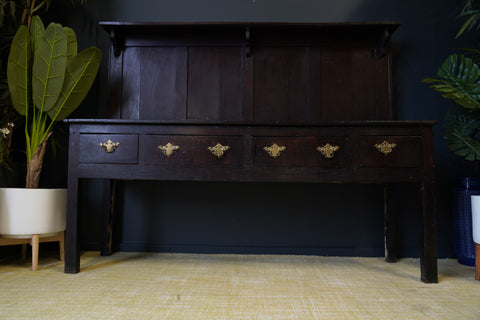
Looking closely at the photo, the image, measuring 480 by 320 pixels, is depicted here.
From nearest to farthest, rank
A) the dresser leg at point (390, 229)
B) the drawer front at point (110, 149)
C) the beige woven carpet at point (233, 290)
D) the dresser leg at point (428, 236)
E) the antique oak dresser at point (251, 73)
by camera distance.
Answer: the beige woven carpet at point (233, 290)
the dresser leg at point (428, 236)
the drawer front at point (110, 149)
the dresser leg at point (390, 229)
the antique oak dresser at point (251, 73)

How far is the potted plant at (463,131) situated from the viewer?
1960 mm

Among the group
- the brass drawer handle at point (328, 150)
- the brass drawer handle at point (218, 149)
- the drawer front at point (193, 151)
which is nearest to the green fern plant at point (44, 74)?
the drawer front at point (193, 151)

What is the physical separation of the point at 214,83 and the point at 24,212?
152 centimetres

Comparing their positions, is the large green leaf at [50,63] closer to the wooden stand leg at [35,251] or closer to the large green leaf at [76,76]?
the large green leaf at [76,76]

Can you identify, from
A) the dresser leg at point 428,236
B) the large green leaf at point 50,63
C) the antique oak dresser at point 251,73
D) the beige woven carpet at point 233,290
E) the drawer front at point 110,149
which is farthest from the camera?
the antique oak dresser at point 251,73

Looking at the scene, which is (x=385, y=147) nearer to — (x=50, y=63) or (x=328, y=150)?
(x=328, y=150)

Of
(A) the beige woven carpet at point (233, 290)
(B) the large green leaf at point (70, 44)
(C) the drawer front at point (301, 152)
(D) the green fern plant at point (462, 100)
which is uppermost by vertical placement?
(B) the large green leaf at point (70, 44)

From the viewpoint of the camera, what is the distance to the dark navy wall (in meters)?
2.43

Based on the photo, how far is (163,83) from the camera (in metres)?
2.48

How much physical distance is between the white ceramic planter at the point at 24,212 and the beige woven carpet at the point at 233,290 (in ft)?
0.80

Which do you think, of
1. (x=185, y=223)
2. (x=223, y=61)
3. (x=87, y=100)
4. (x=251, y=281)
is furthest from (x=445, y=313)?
(x=87, y=100)

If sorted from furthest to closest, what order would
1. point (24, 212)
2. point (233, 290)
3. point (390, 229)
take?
Result: 1. point (390, 229)
2. point (24, 212)
3. point (233, 290)

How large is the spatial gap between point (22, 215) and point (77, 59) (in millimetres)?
1007

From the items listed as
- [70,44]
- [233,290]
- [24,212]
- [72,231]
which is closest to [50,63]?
[70,44]
